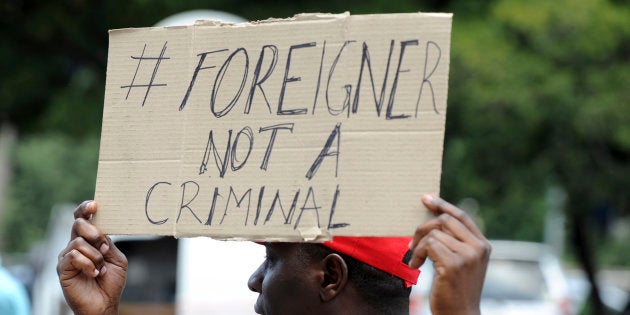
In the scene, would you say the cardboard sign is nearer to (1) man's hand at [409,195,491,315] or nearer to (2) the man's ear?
(1) man's hand at [409,195,491,315]

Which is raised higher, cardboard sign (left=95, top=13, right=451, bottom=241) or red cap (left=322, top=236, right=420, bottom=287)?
cardboard sign (left=95, top=13, right=451, bottom=241)

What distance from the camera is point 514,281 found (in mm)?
13719

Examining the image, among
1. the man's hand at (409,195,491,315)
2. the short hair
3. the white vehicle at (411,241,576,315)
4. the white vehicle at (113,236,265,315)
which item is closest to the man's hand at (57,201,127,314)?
the short hair

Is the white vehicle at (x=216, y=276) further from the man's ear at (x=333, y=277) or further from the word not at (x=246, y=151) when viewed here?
the word not at (x=246, y=151)

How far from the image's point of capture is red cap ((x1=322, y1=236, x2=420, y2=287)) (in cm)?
297

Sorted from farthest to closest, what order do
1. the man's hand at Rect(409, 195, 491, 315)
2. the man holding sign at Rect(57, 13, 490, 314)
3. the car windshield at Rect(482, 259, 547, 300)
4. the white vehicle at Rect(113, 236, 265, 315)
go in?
the car windshield at Rect(482, 259, 547, 300)
the white vehicle at Rect(113, 236, 265, 315)
the man holding sign at Rect(57, 13, 490, 314)
the man's hand at Rect(409, 195, 491, 315)

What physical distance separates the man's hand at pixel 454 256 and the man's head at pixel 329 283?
483 millimetres

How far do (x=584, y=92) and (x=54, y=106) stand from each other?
489 cm

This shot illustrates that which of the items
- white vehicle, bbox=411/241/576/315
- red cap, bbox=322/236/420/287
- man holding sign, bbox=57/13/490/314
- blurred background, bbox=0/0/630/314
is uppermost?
blurred background, bbox=0/0/630/314

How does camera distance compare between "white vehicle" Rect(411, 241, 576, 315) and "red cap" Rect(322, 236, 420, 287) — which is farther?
"white vehicle" Rect(411, 241, 576, 315)

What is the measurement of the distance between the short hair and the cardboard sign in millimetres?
310

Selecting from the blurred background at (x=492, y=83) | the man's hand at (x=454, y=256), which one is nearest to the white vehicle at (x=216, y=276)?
the blurred background at (x=492, y=83)

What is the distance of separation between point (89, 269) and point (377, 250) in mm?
745

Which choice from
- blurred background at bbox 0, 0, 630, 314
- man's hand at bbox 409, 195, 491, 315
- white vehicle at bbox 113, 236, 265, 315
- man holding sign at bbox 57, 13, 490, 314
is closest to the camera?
man's hand at bbox 409, 195, 491, 315
